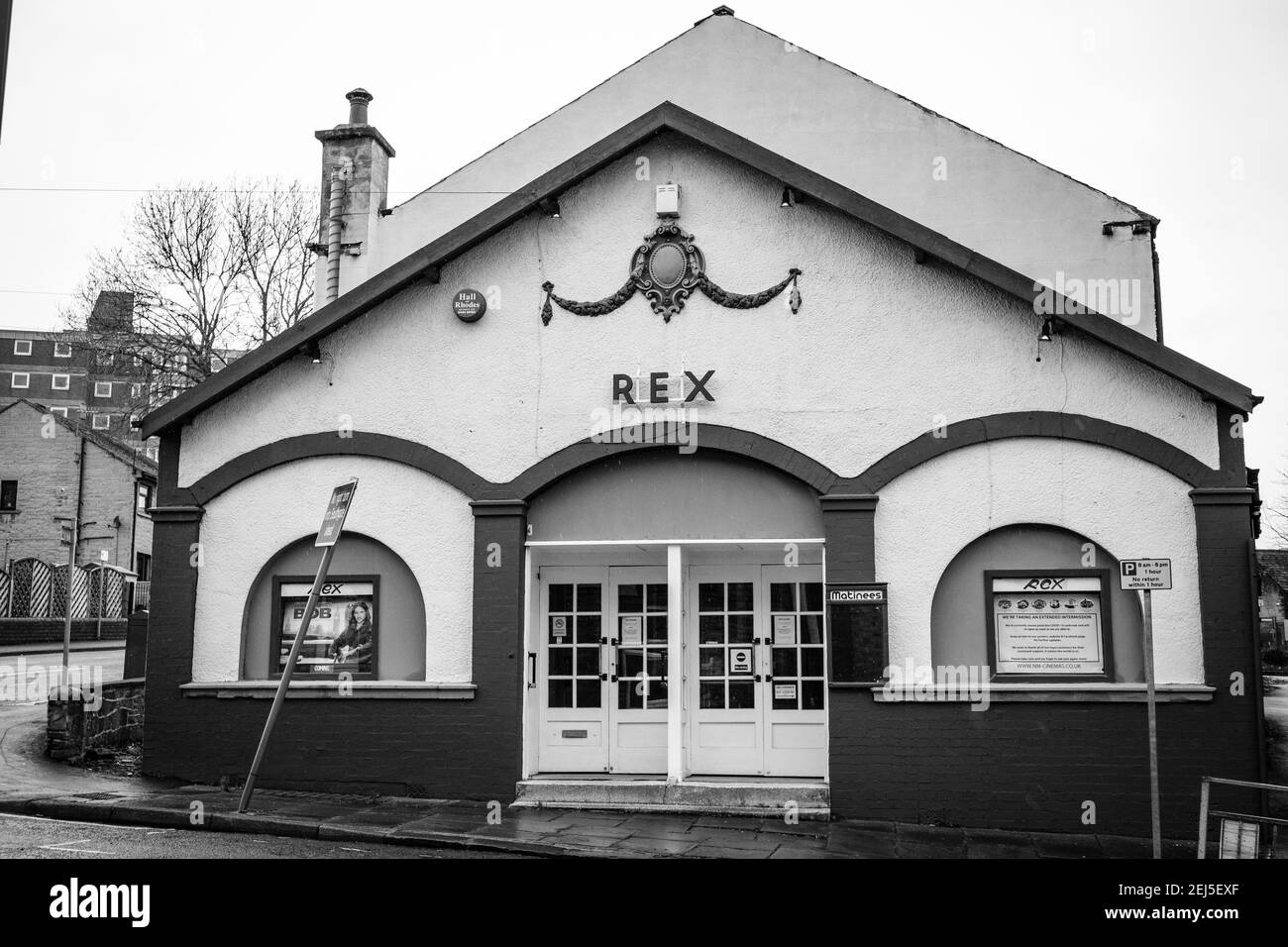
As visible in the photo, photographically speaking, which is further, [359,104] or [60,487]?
[60,487]

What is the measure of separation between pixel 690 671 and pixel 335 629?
3.91 metres

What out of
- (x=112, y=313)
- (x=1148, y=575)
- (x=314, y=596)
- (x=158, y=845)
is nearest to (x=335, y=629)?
(x=314, y=596)

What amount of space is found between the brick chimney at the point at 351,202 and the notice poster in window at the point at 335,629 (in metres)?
7.00

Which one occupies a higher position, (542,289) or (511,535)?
(542,289)

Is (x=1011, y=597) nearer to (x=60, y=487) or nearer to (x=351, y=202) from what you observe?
(x=351, y=202)

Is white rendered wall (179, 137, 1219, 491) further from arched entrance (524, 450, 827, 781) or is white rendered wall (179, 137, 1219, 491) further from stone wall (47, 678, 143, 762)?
stone wall (47, 678, 143, 762)

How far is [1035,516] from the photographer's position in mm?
12422

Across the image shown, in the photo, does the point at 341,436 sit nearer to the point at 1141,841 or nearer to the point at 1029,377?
the point at 1029,377

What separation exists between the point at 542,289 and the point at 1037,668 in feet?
21.3

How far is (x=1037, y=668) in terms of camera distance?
1237 centimetres

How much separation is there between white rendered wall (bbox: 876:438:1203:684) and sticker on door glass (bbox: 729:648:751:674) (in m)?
1.84

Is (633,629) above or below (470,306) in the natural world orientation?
below

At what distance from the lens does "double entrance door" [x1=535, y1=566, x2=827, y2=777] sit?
1353 centimetres
